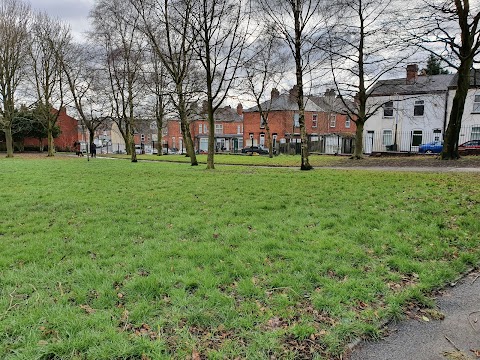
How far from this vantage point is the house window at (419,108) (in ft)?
110

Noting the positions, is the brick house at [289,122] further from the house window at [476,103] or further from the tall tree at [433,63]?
the tall tree at [433,63]

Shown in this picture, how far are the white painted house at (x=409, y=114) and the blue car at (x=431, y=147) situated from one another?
1517 mm

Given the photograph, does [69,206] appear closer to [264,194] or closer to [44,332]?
[264,194]

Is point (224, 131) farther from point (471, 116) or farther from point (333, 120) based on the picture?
point (471, 116)

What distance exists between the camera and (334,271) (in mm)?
4062

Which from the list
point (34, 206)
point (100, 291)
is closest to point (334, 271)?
point (100, 291)

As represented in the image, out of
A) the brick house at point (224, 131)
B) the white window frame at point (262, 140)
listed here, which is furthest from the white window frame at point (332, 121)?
the brick house at point (224, 131)

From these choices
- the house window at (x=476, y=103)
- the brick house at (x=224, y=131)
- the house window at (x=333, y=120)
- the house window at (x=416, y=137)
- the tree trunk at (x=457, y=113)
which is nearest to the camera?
the tree trunk at (x=457, y=113)

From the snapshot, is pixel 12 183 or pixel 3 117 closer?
pixel 12 183

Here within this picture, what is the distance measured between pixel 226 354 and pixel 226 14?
1780 centimetres

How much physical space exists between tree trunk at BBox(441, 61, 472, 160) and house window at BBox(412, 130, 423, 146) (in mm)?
17660

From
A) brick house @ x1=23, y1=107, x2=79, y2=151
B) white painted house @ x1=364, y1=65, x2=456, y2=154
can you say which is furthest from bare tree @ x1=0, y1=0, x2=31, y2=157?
white painted house @ x1=364, y1=65, x2=456, y2=154

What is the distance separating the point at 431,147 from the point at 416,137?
300 centimetres

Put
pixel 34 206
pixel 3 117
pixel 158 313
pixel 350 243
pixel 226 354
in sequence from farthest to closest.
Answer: pixel 3 117, pixel 34 206, pixel 350 243, pixel 158 313, pixel 226 354
